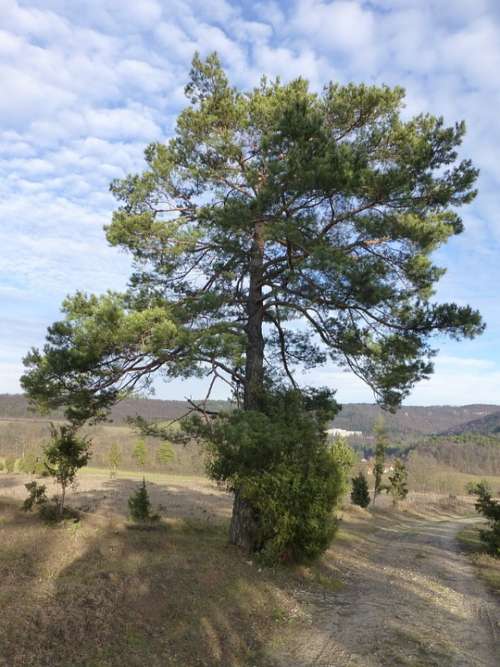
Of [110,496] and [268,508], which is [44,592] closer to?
[268,508]

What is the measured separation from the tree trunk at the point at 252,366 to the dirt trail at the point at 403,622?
88.4 inches

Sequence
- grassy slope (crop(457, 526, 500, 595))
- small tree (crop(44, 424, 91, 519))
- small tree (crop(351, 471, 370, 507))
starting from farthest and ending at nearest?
1. small tree (crop(351, 471, 370, 507))
2. small tree (crop(44, 424, 91, 519))
3. grassy slope (crop(457, 526, 500, 595))

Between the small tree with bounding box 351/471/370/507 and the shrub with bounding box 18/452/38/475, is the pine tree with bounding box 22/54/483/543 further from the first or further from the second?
the shrub with bounding box 18/452/38/475

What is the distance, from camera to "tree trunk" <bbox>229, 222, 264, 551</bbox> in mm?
10992

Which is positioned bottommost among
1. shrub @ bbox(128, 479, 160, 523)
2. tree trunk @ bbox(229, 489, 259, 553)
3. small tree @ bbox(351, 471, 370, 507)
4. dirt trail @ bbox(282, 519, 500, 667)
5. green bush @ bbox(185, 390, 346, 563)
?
small tree @ bbox(351, 471, 370, 507)

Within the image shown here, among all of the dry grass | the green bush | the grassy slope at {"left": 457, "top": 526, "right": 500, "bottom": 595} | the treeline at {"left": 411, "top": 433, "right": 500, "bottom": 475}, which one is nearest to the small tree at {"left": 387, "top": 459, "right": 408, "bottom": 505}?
the grassy slope at {"left": 457, "top": 526, "right": 500, "bottom": 595}

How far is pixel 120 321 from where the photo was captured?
378 inches

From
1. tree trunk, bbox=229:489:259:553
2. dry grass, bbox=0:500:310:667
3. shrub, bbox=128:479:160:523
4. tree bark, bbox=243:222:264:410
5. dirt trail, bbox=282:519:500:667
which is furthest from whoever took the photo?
shrub, bbox=128:479:160:523

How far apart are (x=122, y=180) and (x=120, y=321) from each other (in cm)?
451

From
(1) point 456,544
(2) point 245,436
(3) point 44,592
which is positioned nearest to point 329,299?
(2) point 245,436

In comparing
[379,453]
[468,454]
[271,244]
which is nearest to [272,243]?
[271,244]

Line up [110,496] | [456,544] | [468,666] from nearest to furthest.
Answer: [468,666] < [456,544] < [110,496]

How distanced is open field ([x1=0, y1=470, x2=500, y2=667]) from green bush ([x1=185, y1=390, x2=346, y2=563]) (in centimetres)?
70

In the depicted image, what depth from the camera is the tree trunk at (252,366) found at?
10992 millimetres
